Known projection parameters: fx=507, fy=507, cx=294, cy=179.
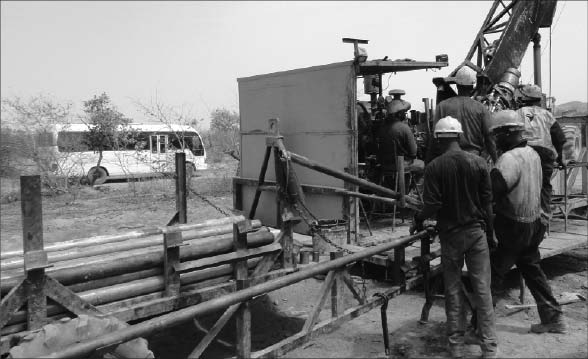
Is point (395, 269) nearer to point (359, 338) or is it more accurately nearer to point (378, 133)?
point (359, 338)

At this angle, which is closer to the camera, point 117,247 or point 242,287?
point 117,247

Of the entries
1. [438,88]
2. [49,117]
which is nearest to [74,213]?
[49,117]

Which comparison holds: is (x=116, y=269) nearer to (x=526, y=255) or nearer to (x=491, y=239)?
(x=491, y=239)

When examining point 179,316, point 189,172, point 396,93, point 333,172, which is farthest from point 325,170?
point 189,172

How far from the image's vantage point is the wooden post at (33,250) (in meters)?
2.78

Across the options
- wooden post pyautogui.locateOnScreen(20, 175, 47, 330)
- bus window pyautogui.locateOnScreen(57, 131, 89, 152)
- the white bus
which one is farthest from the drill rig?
bus window pyautogui.locateOnScreen(57, 131, 89, 152)

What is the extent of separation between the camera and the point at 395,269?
462 cm

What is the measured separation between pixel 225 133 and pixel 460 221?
59.4 ft

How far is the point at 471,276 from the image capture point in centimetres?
414

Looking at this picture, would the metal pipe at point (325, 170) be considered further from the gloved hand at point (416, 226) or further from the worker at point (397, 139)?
the worker at point (397, 139)

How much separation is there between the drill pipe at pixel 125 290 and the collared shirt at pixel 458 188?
1865 millimetres

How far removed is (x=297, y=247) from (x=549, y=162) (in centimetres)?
293

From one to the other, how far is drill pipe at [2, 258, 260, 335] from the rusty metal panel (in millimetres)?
2142

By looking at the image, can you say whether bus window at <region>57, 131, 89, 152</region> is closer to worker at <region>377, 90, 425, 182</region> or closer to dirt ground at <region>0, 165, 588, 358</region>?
worker at <region>377, 90, 425, 182</region>
